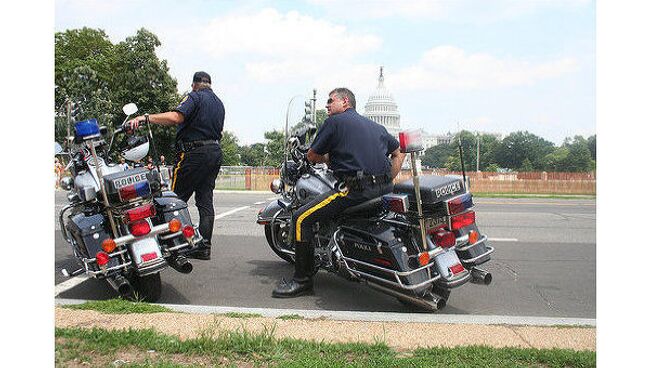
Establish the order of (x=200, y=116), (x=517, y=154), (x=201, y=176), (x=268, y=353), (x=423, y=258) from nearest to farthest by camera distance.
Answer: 1. (x=268, y=353)
2. (x=423, y=258)
3. (x=200, y=116)
4. (x=201, y=176)
5. (x=517, y=154)

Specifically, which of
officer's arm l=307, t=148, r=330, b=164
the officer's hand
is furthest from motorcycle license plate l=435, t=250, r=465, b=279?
the officer's hand

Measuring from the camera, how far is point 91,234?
416 cm

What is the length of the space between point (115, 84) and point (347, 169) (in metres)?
10.9

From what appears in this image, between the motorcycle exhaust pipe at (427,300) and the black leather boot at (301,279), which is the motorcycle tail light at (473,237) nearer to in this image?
the motorcycle exhaust pipe at (427,300)

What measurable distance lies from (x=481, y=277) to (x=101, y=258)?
301 cm

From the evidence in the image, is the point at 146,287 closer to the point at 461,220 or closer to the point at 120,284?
the point at 120,284

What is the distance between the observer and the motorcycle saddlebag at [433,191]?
406 centimetres

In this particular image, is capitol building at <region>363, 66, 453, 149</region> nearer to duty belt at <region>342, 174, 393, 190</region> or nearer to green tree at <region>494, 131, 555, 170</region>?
duty belt at <region>342, 174, 393, 190</region>

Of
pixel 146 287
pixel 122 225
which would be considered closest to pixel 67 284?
pixel 146 287

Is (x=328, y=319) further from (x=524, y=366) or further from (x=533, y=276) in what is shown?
(x=533, y=276)

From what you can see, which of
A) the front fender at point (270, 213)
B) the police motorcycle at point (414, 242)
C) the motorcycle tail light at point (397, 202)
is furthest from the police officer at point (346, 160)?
the front fender at point (270, 213)

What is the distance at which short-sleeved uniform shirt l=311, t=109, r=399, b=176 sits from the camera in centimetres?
442

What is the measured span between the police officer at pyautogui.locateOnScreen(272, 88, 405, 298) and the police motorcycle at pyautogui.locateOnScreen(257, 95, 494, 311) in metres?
0.12

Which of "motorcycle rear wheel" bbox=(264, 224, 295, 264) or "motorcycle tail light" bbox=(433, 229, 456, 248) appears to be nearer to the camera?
"motorcycle tail light" bbox=(433, 229, 456, 248)
